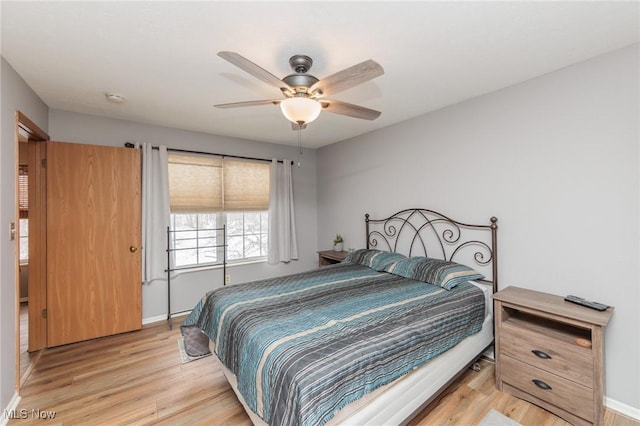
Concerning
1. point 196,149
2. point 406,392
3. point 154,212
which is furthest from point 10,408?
point 196,149

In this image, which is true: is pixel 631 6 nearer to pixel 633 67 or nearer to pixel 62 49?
pixel 633 67

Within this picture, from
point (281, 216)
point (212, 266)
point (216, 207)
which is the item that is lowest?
point (212, 266)

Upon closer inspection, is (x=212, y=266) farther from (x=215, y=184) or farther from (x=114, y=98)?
(x=114, y=98)

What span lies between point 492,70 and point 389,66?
0.85m

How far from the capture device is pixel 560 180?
7.44 feet

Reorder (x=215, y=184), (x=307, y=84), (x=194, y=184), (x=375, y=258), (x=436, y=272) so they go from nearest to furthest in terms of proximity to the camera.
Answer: (x=307, y=84)
(x=436, y=272)
(x=375, y=258)
(x=194, y=184)
(x=215, y=184)

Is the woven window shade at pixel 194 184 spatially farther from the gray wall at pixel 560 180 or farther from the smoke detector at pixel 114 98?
the gray wall at pixel 560 180

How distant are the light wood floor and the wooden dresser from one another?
0.12 m

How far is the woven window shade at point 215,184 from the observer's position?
3.79 metres

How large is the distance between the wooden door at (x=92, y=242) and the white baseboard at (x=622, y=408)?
4478mm

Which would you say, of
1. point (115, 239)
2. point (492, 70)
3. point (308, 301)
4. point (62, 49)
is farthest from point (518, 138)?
point (115, 239)

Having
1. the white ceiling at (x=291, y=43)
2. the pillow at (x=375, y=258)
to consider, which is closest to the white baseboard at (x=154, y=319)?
the pillow at (x=375, y=258)

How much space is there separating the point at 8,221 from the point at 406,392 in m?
3.05

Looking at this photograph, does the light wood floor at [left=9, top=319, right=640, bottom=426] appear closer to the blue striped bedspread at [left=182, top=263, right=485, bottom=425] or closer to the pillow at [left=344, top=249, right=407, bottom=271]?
the blue striped bedspread at [left=182, top=263, right=485, bottom=425]
